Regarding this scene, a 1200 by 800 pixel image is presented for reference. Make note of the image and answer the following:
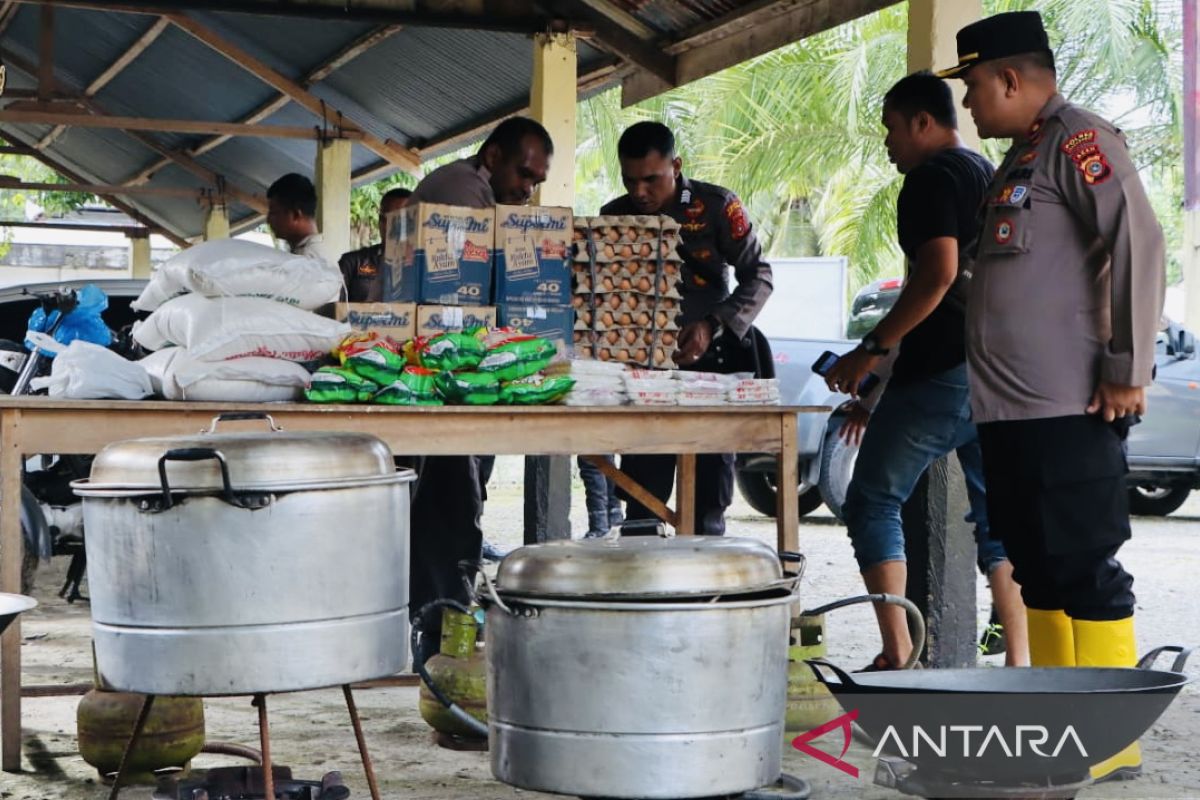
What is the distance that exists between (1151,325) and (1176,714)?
83.0 inches

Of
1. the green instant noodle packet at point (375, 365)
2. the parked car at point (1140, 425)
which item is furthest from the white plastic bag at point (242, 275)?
the parked car at point (1140, 425)

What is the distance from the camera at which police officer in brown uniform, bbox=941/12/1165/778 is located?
128 inches

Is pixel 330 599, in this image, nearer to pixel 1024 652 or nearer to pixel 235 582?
pixel 235 582

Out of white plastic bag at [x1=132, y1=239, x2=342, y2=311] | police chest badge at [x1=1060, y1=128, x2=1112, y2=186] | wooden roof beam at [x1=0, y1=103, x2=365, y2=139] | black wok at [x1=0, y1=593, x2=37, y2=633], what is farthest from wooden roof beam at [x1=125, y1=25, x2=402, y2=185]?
black wok at [x1=0, y1=593, x2=37, y2=633]

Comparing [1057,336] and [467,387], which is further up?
[1057,336]

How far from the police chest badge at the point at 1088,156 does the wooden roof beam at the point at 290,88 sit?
25.3 feet

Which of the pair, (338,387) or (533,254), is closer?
(338,387)

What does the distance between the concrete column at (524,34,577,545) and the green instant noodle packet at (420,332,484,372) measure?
330 centimetres

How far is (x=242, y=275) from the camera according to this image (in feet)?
13.5

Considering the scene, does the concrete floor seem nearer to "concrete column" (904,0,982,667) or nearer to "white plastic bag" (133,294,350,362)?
"concrete column" (904,0,982,667)

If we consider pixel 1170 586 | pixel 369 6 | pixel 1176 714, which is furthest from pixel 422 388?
pixel 1170 586

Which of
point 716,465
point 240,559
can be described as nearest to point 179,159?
point 716,465

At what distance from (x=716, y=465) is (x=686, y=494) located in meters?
0.23

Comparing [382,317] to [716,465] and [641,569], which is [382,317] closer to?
[716,465]
